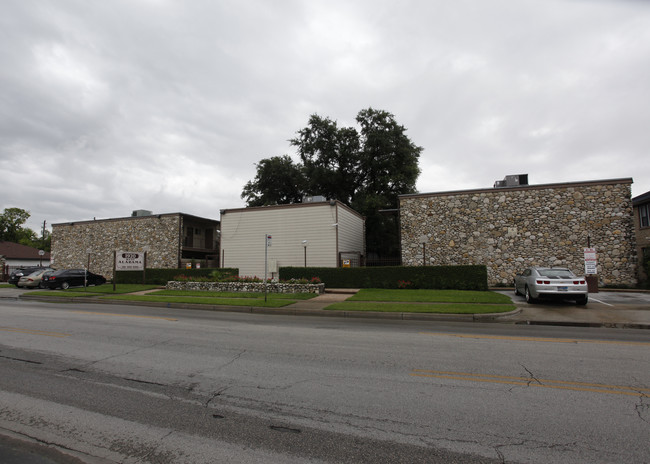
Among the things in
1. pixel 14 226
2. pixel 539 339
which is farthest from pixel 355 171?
pixel 14 226

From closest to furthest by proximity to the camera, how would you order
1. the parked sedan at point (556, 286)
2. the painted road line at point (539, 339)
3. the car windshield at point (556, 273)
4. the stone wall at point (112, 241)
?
1. the painted road line at point (539, 339)
2. the parked sedan at point (556, 286)
3. the car windshield at point (556, 273)
4. the stone wall at point (112, 241)

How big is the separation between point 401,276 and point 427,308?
7.75 meters

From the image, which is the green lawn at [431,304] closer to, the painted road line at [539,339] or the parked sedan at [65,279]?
the painted road line at [539,339]

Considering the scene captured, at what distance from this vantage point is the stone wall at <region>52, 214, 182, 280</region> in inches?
1192

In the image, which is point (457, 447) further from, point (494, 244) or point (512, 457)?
point (494, 244)

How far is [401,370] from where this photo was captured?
5508 millimetres

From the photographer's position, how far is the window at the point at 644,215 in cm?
2266

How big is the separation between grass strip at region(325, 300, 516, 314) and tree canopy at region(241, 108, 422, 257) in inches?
835

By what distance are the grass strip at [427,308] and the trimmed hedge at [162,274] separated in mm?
12885

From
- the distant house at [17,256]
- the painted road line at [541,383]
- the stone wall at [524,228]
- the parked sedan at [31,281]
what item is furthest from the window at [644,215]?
the distant house at [17,256]

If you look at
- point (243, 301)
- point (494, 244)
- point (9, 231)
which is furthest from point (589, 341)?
point (9, 231)

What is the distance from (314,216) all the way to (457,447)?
21.1 m

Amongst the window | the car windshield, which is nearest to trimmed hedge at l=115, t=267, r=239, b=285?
the car windshield

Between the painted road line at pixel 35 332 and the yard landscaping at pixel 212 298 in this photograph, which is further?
the yard landscaping at pixel 212 298
